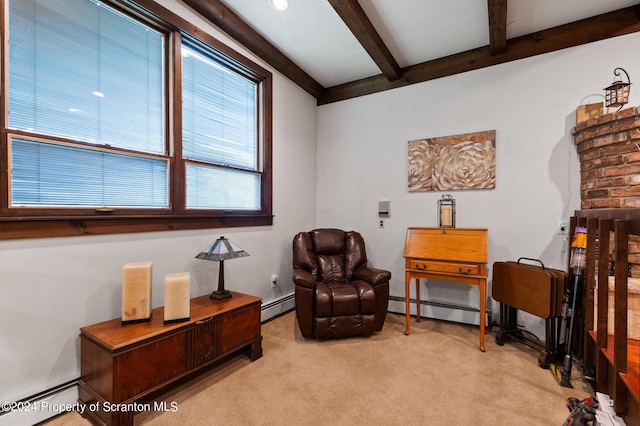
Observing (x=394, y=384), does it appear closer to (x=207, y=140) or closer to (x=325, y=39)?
(x=207, y=140)

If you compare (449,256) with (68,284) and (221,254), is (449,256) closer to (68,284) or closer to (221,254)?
(221,254)

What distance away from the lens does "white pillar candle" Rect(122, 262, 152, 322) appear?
1856mm

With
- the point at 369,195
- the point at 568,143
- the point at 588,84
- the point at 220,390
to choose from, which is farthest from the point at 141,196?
the point at 588,84

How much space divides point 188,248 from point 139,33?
176cm

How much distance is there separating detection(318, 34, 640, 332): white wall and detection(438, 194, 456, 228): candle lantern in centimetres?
6

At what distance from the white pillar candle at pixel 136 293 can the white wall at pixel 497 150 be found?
2606 mm

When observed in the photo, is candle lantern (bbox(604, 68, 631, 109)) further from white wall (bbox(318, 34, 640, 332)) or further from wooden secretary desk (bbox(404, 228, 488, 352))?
wooden secretary desk (bbox(404, 228, 488, 352))

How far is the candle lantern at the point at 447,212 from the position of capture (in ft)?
10.8

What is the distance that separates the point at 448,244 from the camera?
2.87m

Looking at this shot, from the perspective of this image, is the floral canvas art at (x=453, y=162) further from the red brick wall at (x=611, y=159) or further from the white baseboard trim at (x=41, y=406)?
the white baseboard trim at (x=41, y=406)

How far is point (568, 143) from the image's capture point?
2.78m

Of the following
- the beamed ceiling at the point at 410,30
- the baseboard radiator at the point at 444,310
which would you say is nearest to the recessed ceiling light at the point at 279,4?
the beamed ceiling at the point at 410,30

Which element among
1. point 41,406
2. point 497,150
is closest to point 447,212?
point 497,150

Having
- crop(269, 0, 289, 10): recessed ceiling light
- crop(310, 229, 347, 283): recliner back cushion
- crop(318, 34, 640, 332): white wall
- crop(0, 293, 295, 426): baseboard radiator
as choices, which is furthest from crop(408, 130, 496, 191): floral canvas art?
crop(0, 293, 295, 426): baseboard radiator
